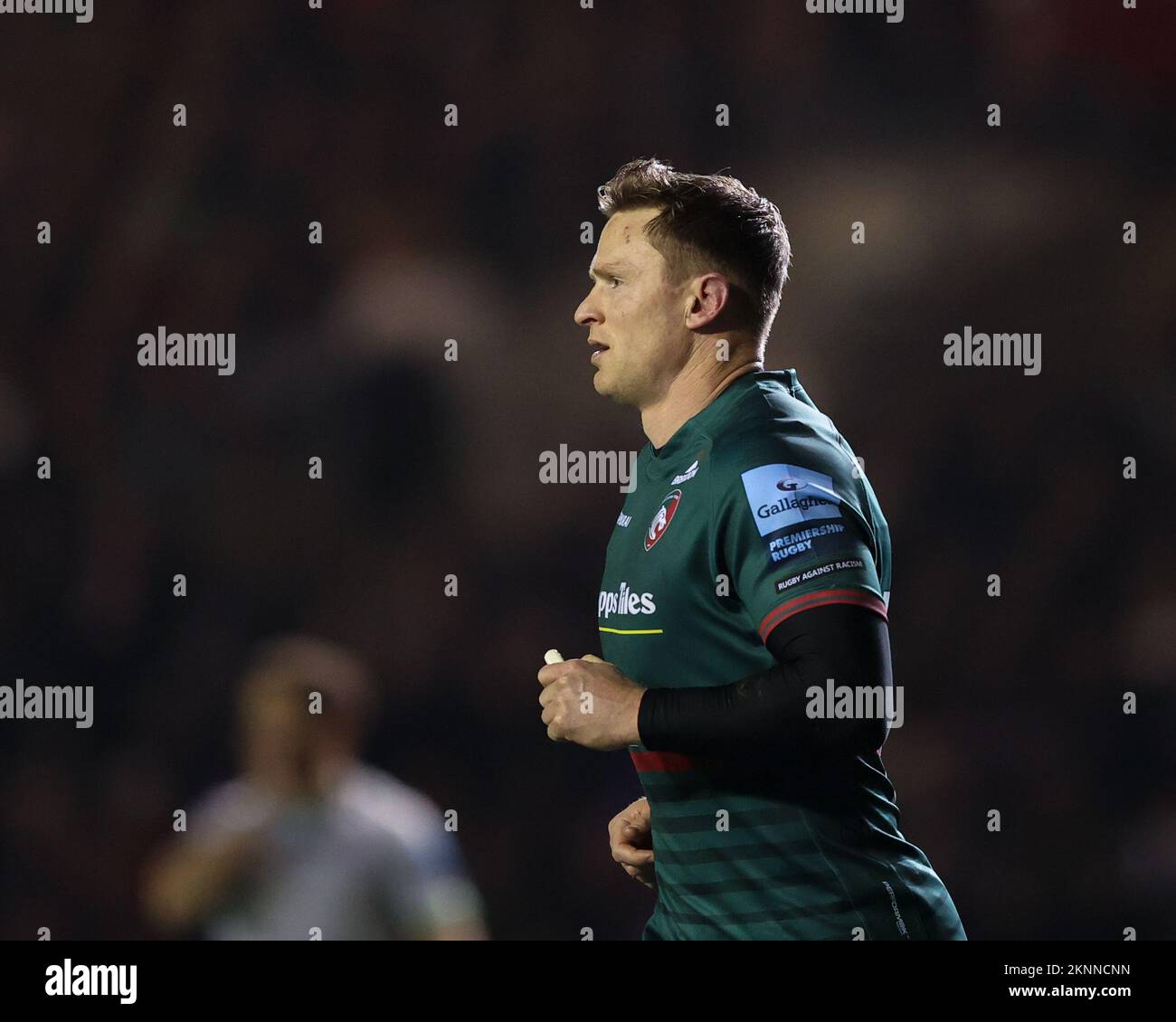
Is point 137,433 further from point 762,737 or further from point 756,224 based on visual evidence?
point 762,737

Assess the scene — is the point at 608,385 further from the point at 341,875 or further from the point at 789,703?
the point at 341,875

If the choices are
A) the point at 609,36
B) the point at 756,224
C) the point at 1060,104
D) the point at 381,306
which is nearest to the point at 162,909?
the point at 381,306

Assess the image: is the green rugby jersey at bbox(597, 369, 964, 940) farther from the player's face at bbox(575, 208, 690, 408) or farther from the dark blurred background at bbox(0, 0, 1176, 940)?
the dark blurred background at bbox(0, 0, 1176, 940)

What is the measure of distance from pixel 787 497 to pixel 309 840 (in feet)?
6.77

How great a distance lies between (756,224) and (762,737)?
101 centimetres

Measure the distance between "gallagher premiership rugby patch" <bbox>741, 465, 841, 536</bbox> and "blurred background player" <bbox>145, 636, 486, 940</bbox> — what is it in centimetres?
190

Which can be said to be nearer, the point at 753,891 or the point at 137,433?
the point at 753,891

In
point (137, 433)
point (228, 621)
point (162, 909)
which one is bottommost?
point (162, 909)

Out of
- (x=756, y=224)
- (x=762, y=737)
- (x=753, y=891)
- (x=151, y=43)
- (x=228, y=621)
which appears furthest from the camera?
(x=151, y=43)

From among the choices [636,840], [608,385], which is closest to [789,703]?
[636,840]

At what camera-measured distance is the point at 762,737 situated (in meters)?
1.91

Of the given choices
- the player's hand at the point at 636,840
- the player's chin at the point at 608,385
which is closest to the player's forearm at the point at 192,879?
the player's hand at the point at 636,840

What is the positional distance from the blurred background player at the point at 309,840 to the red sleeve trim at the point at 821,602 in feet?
6.12

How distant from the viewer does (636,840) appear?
239cm
